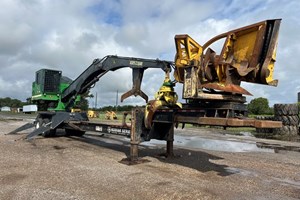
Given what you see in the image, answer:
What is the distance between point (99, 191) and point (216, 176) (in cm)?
279

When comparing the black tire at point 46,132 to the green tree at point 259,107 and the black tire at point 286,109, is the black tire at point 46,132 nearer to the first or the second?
the black tire at point 286,109

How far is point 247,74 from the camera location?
6.27 metres

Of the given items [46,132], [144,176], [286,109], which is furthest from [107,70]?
[286,109]

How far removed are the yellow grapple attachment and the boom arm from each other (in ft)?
6.81

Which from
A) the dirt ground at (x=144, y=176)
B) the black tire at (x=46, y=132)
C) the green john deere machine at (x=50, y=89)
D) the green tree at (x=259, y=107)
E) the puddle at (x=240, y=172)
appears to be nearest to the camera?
the dirt ground at (x=144, y=176)

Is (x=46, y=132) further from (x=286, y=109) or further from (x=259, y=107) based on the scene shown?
(x=259, y=107)

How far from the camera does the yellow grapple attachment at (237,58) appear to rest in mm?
6059

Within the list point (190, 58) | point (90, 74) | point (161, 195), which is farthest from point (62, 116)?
point (161, 195)

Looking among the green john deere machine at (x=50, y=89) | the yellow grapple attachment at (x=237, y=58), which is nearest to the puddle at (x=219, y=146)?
the green john deere machine at (x=50, y=89)

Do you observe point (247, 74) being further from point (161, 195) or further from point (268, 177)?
point (161, 195)

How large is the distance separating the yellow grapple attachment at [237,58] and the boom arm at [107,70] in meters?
2.07

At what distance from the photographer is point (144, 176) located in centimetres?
650

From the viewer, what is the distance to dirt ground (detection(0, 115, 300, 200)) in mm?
5266

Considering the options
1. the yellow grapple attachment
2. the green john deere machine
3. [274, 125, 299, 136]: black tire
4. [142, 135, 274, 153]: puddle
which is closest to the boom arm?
the green john deere machine
